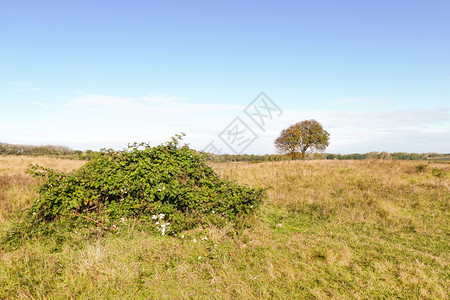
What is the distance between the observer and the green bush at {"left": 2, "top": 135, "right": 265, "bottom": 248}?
18.0 ft

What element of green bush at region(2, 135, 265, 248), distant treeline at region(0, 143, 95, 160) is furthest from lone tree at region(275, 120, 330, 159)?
green bush at region(2, 135, 265, 248)

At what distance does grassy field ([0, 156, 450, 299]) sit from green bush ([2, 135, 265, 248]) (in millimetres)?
433

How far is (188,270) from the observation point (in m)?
3.97

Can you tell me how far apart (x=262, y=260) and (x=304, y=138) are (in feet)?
146

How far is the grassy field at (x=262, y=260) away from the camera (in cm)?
345

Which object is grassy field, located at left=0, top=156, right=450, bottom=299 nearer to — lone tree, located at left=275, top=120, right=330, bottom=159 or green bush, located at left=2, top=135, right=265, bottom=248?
green bush, located at left=2, top=135, right=265, bottom=248

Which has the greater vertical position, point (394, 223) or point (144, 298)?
point (394, 223)

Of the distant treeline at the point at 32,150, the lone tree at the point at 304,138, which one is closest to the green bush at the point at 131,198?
the distant treeline at the point at 32,150

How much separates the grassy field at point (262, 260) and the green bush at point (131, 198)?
0.43 m

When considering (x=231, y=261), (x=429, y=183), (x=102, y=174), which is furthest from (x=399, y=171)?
(x=102, y=174)

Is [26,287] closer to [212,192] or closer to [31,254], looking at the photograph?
[31,254]

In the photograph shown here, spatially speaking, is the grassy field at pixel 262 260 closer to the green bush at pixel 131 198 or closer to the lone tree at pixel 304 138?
the green bush at pixel 131 198

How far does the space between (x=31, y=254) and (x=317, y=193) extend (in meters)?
8.29

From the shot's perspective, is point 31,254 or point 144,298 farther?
point 31,254
